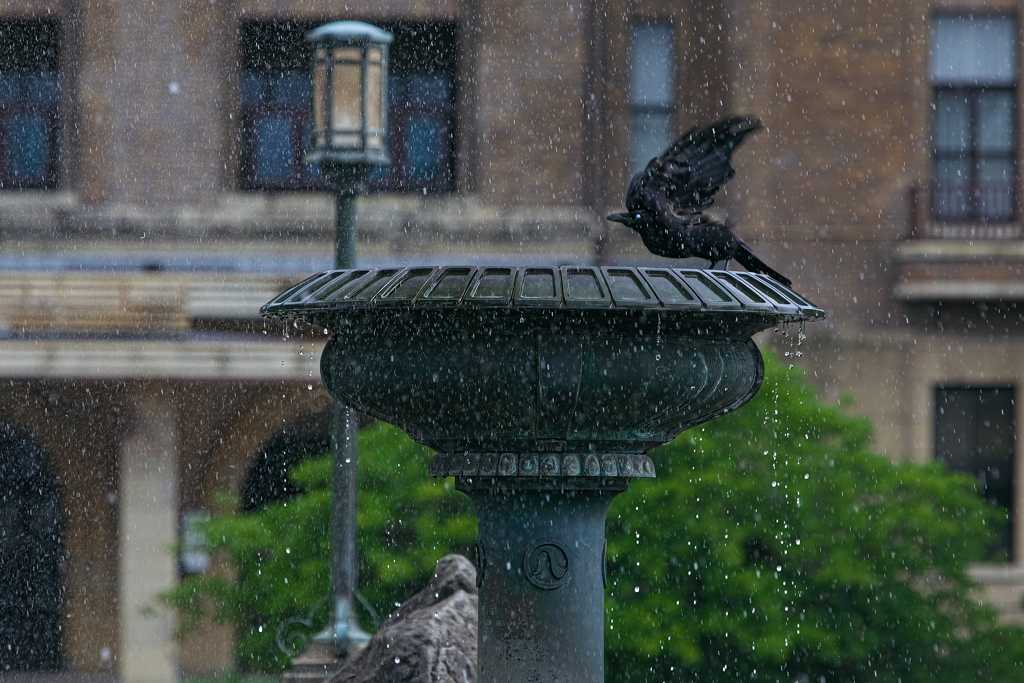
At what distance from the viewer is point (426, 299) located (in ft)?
14.5

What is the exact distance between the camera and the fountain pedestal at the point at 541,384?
4.50m

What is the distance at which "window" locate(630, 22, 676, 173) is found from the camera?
1694cm

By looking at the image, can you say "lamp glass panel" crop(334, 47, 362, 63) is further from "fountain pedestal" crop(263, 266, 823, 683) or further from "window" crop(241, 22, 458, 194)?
"window" crop(241, 22, 458, 194)

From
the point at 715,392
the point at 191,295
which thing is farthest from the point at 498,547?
the point at 191,295

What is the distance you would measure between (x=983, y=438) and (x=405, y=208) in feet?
21.5

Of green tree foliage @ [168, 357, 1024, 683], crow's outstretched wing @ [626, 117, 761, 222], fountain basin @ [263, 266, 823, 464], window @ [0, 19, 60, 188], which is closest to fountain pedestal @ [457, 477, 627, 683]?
fountain basin @ [263, 266, 823, 464]

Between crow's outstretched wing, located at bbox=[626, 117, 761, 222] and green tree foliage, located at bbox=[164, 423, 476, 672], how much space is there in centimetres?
528

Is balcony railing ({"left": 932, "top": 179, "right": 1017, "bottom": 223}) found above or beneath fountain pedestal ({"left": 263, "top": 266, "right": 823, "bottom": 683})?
above

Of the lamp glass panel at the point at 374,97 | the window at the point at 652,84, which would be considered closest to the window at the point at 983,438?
the window at the point at 652,84

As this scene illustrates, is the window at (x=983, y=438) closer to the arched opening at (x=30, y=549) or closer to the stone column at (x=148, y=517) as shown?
the stone column at (x=148, y=517)

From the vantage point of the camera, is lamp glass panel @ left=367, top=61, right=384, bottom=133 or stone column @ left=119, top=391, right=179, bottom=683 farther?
stone column @ left=119, top=391, right=179, bottom=683

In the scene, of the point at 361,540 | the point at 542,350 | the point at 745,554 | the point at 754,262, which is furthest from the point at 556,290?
the point at 745,554

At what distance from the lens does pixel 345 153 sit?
7688 mm

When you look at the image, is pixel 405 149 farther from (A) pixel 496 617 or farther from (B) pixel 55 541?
(A) pixel 496 617
